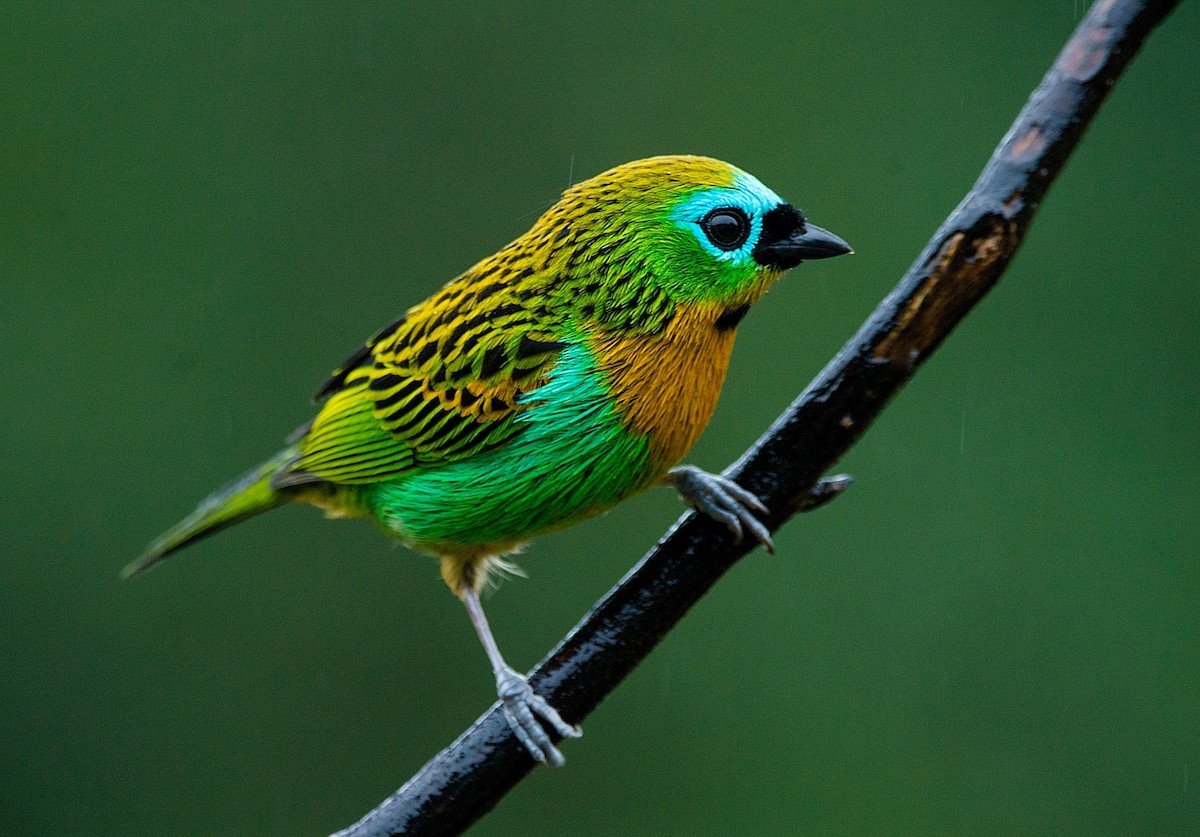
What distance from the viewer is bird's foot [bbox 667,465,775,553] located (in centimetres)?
298

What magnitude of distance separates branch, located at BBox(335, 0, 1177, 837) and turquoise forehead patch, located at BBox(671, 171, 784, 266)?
350 millimetres

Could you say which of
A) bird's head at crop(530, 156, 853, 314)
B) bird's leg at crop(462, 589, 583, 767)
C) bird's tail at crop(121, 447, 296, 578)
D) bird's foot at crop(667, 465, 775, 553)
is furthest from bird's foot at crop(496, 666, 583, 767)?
bird's tail at crop(121, 447, 296, 578)

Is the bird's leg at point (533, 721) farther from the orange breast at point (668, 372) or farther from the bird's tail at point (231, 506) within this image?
the bird's tail at point (231, 506)

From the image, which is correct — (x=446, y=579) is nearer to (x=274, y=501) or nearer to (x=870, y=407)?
(x=274, y=501)

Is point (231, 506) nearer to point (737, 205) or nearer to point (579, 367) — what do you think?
point (579, 367)

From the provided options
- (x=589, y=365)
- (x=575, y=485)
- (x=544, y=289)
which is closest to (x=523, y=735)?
(x=575, y=485)

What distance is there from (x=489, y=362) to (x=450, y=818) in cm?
119

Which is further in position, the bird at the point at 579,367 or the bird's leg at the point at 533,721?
the bird's leg at the point at 533,721

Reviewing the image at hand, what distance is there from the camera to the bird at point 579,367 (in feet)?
9.52

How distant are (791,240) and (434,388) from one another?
46.1 inches

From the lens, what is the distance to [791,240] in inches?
112

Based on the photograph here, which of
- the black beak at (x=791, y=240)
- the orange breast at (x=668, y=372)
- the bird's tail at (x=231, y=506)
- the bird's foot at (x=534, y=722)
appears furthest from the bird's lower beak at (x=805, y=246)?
the bird's tail at (x=231, y=506)

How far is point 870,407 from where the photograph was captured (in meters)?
2.73

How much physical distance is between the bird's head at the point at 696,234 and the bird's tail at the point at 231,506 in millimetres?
1543
